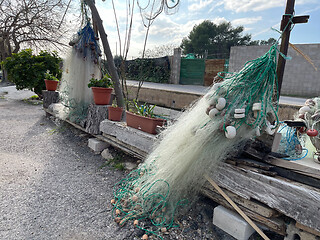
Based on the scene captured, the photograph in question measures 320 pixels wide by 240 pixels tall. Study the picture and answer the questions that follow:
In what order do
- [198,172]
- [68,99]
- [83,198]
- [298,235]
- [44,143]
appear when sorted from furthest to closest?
[68,99], [44,143], [83,198], [198,172], [298,235]

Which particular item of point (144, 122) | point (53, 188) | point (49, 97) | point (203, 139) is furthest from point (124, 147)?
point (49, 97)

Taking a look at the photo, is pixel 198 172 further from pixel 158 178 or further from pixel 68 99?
pixel 68 99

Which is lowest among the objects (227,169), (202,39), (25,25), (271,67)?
(227,169)

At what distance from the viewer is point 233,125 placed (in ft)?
5.87

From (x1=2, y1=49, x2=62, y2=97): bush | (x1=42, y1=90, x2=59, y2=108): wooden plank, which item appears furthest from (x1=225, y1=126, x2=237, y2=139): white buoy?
(x1=2, y1=49, x2=62, y2=97): bush

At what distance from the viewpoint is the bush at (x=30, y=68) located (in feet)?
25.3

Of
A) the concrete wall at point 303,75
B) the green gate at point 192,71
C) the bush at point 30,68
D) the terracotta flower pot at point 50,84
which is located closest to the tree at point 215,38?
the green gate at point 192,71

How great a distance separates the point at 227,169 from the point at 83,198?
1.48 metres

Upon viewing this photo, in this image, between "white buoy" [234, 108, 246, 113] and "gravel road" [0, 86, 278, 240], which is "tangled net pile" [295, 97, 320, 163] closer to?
"white buoy" [234, 108, 246, 113]

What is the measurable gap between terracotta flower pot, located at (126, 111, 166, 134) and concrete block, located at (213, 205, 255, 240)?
119cm

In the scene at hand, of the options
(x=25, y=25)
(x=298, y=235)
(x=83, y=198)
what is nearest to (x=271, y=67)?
(x=298, y=235)

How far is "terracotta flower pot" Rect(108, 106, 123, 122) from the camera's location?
11.1 ft

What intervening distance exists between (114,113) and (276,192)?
8.03ft

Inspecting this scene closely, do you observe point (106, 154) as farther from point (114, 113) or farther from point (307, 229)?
point (307, 229)
